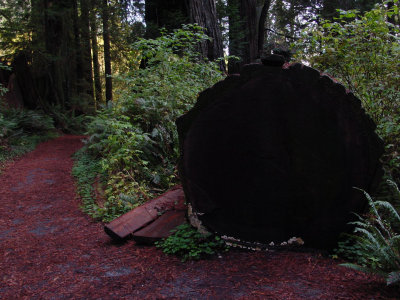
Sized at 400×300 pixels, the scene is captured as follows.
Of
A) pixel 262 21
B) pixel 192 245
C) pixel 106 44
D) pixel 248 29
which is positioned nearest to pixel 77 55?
pixel 106 44

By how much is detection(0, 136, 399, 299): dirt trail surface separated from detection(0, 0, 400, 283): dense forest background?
40 centimetres

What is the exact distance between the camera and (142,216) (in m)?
3.94

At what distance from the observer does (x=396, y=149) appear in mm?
3822

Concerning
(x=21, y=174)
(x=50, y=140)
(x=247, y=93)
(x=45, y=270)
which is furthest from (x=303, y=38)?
(x=50, y=140)

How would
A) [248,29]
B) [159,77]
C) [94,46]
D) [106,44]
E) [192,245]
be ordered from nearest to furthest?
[192,245] < [159,77] < [248,29] < [106,44] < [94,46]

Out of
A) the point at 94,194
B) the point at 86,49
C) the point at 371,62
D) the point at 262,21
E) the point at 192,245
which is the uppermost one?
the point at 262,21

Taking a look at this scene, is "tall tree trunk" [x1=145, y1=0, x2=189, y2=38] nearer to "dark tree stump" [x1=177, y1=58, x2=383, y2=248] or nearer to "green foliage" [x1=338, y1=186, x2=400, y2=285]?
"dark tree stump" [x1=177, y1=58, x2=383, y2=248]

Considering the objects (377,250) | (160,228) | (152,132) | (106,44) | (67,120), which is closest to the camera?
(377,250)

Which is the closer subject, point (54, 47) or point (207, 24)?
point (207, 24)

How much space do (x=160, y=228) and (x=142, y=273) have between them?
79 centimetres

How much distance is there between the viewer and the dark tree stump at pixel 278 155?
9.70 feet

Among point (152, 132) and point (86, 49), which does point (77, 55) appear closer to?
point (86, 49)

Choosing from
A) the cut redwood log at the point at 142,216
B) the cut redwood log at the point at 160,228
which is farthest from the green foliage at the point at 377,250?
the cut redwood log at the point at 142,216

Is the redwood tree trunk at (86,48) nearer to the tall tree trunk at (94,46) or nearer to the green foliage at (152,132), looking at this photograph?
the tall tree trunk at (94,46)
